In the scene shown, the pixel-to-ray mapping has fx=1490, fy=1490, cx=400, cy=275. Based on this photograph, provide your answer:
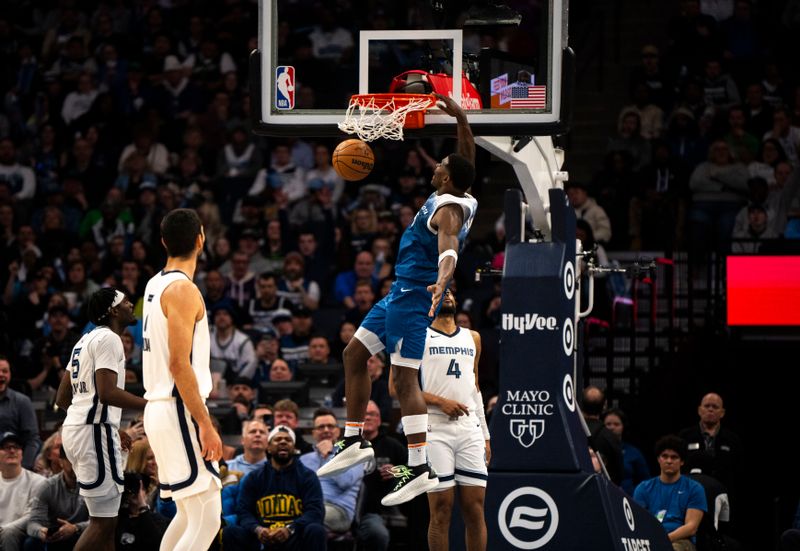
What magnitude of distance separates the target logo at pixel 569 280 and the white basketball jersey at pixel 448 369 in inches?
40.4

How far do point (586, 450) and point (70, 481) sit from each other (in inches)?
172

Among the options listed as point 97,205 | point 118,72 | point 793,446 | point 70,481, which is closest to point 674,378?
point 793,446

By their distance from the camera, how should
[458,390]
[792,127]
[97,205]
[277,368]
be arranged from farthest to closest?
[97,205]
[792,127]
[277,368]
[458,390]

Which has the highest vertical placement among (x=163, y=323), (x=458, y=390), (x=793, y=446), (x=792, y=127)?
(x=792, y=127)

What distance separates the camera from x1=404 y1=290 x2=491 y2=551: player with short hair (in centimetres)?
1044

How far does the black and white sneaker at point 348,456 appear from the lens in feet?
30.3

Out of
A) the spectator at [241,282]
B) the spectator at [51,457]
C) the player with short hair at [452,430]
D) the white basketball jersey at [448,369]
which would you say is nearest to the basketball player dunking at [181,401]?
the player with short hair at [452,430]

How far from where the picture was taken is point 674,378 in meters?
15.0

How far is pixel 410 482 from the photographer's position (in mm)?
9258

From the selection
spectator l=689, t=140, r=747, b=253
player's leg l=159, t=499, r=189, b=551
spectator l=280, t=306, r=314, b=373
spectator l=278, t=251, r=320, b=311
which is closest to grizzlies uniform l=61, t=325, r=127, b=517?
player's leg l=159, t=499, r=189, b=551

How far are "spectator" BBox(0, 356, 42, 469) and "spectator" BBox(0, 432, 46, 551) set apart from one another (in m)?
0.84

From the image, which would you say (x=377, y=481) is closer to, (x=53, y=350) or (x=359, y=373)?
(x=359, y=373)

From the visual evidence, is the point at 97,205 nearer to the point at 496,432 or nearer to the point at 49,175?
the point at 49,175

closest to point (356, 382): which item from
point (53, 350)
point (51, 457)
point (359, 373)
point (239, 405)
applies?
point (359, 373)
